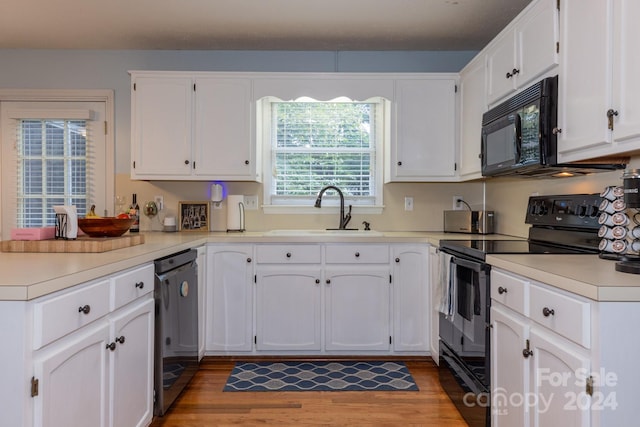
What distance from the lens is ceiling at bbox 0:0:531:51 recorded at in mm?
2773

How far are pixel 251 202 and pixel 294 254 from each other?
2.67 feet

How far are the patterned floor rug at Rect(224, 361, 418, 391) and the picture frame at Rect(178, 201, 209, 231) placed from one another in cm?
116

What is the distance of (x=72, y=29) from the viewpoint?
10.4ft

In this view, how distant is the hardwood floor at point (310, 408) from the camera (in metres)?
2.22

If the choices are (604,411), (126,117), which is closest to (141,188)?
(126,117)

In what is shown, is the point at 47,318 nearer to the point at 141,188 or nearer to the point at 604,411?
the point at 604,411

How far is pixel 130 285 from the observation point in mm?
1797

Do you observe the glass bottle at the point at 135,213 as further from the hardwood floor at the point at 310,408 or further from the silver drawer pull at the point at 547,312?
the silver drawer pull at the point at 547,312

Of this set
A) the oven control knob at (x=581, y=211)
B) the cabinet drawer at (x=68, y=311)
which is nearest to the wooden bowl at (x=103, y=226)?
the cabinet drawer at (x=68, y=311)

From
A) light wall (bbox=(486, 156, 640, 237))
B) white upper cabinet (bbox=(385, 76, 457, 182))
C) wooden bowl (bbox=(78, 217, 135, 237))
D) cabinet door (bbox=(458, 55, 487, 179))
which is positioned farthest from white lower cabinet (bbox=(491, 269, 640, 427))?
wooden bowl (bbox=(78, 217, 135, 237))

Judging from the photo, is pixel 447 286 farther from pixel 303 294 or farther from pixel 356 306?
pixel 303 294

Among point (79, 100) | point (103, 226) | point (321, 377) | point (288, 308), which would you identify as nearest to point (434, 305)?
point (321, 377)

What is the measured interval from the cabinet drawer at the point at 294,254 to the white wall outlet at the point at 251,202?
0.70 m

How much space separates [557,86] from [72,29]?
3.20 m
